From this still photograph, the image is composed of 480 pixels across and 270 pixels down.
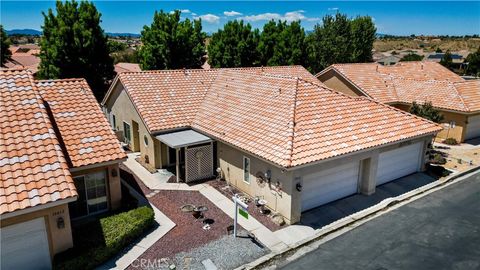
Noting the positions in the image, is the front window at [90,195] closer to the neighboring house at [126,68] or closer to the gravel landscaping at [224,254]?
the gravel landscaping at [224,254]

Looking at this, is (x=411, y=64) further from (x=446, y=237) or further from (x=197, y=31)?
(x=446, y=237)

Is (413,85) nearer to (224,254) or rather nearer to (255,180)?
(255,180)

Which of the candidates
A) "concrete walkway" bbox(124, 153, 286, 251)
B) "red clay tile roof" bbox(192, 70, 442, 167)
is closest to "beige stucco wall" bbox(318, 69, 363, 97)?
"red clay tile roof" bbox(192, 70, 442, 167)

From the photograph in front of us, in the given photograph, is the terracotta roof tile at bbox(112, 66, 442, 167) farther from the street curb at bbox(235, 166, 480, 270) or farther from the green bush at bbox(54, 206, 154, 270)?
the green bush at bbox(54, 206, 154, 270)

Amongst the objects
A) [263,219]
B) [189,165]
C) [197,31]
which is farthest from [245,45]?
[263,219]

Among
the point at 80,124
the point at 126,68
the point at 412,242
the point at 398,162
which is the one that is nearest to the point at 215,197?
the point at 80,124
